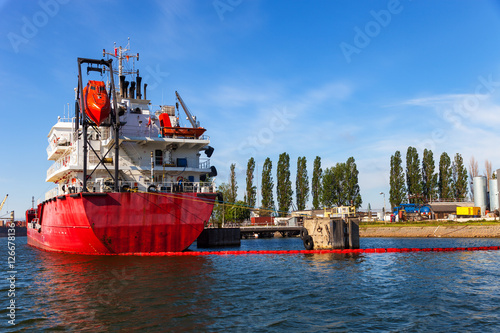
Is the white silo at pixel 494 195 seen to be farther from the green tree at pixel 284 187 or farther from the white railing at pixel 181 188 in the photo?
the white railing at pixel 181 188

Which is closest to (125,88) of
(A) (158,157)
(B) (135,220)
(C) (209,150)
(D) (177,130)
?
(D) (177,130)

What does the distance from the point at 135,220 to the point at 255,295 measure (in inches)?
457

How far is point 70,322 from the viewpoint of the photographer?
13172mm

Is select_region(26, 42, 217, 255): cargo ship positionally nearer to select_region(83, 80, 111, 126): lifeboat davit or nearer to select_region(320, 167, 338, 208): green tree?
select_region(83, 80, 111, 126): lifeboat davit

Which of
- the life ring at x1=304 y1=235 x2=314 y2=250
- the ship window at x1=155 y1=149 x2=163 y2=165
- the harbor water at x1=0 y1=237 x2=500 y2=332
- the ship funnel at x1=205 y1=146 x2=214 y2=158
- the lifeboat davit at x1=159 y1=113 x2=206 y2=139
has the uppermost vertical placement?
the lifeboat davit at x1=159 y1=113 x2=206 y2=139

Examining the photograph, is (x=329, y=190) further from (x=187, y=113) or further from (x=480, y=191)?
(x=187, y=113)

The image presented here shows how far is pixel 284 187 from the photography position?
81.2m

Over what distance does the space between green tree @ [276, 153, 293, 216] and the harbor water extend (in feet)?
177

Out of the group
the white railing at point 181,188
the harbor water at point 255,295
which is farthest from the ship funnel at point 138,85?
the harbor water at point 255,295

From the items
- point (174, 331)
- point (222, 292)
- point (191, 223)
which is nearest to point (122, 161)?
point (191, 223)

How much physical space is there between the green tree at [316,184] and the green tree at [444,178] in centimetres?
2298

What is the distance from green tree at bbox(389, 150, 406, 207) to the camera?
253 ft

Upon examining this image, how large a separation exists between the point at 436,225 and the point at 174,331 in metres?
54.1

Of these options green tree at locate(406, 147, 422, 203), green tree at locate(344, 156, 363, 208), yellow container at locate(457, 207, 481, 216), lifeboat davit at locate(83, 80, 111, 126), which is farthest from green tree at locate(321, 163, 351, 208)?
lifeboat davit at locate(83, 80, 111, 126)
